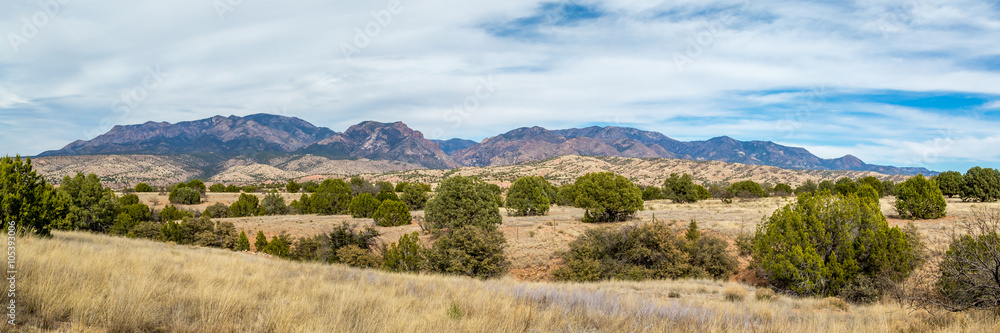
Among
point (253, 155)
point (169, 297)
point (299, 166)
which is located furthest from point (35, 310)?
point (253, 155)

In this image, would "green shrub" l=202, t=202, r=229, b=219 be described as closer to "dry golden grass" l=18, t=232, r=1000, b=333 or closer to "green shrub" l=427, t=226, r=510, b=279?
"green shrub" l=427, t=226, r=510, b=279

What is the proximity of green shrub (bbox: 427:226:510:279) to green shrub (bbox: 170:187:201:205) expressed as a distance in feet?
169

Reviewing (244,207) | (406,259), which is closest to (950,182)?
(406,259)

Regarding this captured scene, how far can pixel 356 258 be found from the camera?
23.5 m

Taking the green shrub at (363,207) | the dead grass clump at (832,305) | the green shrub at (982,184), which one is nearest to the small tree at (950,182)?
the green shrub at (982,184)

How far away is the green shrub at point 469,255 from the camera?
2127 cm

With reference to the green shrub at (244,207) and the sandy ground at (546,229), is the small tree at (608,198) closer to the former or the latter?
the sandy ground at (546,229)

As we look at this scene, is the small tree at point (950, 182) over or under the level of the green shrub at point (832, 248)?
over

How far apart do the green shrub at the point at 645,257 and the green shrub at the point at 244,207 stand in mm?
43158

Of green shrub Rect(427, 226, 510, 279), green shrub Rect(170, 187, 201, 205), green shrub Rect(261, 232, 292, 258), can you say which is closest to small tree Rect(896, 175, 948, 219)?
green shrub Rect(427, 226, 510, 279)

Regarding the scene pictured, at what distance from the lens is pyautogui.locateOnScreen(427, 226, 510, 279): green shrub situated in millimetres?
21266

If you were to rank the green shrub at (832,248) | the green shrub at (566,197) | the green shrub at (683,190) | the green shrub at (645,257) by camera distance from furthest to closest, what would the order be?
the green shrub at (566,197) → the green shrub at (683,190) → the green shrub at (645,257) → the green shrub at (832,248)

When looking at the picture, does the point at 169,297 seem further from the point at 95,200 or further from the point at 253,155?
the point at 253,155

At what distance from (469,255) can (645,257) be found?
361 inches
